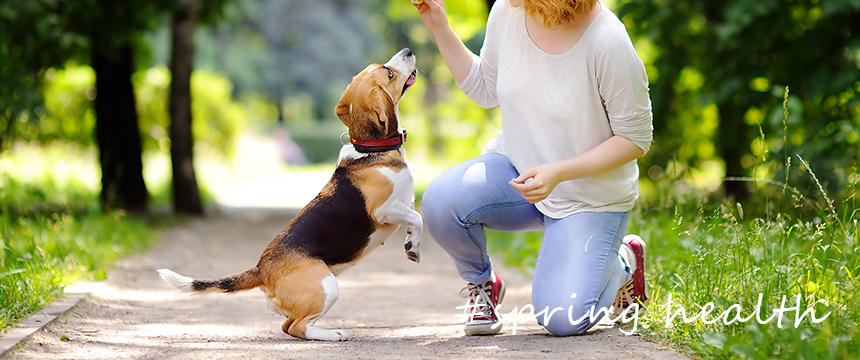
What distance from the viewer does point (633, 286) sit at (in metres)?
4.08

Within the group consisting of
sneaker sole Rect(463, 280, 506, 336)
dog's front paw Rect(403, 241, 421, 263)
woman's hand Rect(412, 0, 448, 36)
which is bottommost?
sneaker sole Rect(463, 280, 506, 336)

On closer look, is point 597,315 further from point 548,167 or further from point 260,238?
point 260,238

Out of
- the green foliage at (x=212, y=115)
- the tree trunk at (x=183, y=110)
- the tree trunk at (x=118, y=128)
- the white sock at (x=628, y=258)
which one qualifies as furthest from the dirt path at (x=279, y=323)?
the green foliage at (x=212, y=115)

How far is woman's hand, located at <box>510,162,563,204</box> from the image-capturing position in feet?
11.5

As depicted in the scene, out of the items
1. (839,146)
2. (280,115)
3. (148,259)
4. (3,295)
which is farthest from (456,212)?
(280,115)

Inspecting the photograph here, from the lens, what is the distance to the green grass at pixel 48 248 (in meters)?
4.27

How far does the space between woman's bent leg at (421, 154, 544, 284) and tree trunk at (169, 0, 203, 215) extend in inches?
281

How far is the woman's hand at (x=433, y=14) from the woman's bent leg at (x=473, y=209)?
2.22 feet

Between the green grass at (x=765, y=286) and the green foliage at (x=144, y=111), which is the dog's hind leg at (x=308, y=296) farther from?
the green foliage at (x=144, y=111)

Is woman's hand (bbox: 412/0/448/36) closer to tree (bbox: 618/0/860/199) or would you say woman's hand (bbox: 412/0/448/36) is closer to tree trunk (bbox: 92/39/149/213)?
tree (bbox: 618/0/860/199)

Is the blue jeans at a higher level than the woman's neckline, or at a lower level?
lower

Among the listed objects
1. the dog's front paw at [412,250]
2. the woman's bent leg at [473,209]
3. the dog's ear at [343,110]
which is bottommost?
the dog's front paw at [412,250]

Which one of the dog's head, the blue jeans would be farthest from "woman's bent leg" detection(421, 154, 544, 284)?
the dog's head

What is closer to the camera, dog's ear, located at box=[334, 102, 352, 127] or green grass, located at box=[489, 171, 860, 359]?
green grass, located at box=[489, 171, 860, 359]
